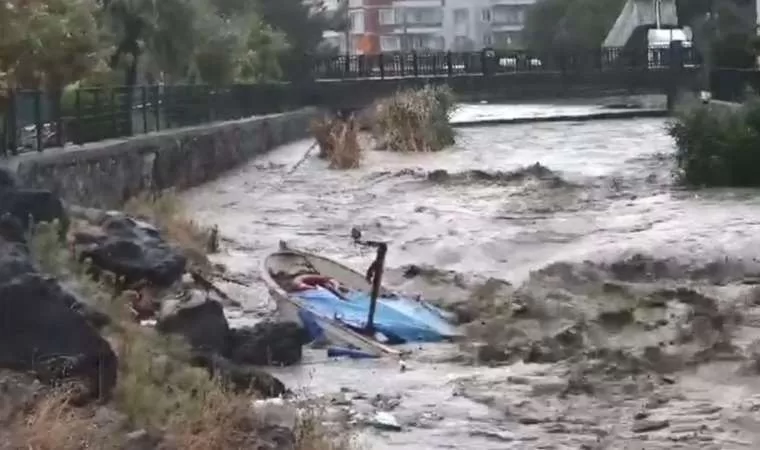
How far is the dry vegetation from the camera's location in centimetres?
884

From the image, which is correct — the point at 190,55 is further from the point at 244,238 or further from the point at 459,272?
the point at 459,272

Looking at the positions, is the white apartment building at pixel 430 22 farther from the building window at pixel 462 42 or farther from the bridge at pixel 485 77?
the bridge at pixel 485 77

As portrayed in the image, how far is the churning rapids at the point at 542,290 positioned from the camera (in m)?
12.9

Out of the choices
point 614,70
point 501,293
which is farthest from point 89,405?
point 614,70

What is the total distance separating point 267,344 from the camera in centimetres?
1505

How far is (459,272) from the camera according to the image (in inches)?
871

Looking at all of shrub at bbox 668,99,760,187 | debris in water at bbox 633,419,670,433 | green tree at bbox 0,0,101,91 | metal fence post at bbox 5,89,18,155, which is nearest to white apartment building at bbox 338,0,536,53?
shrub at bbox 668,99,760,187

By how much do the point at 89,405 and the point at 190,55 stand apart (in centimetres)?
3083

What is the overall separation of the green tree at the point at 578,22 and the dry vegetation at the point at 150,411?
89.0 metres

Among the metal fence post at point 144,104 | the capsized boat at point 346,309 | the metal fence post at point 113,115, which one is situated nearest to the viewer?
the capsized boat at point 346,309

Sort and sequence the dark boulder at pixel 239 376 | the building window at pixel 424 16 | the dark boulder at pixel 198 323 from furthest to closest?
1. the building window at pixel 424 16
2. the dark boulder at pixel 198 323
3. the dark boulder at pixel 239 376

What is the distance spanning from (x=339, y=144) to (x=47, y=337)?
3276cm

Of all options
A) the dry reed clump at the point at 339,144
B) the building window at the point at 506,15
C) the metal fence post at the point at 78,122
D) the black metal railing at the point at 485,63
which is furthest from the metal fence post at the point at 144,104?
the building window at the point at 506,15

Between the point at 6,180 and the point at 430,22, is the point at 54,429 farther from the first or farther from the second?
the point at 430,22
